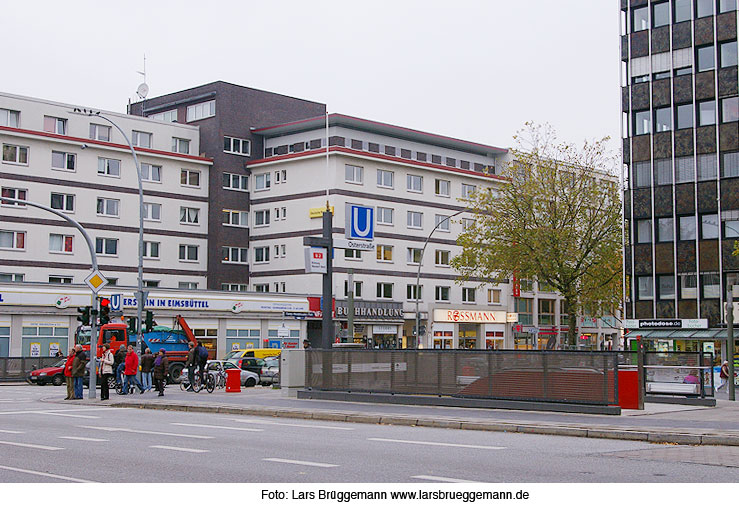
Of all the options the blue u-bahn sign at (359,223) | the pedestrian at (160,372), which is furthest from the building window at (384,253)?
the blue u-bahn sign at (359,223)

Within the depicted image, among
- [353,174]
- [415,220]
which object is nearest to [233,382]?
[353,174]

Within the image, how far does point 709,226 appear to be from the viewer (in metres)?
53.8

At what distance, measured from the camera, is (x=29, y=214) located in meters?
61.6

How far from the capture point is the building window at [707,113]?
5388cm

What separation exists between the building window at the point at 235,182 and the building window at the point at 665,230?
31180 millimetres

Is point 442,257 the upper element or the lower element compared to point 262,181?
lower

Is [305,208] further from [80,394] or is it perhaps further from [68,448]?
[68,448]

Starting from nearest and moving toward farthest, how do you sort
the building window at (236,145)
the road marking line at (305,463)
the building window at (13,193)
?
the road marking line at (305,463)
the building window at (13,193)
the building window at (236,145)

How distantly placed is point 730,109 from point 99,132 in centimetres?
3991

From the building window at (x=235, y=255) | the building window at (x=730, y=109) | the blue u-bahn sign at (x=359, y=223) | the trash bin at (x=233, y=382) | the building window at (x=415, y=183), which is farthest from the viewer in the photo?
the building window at (x=415, y=183)

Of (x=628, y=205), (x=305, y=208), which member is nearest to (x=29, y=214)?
(x=305, y=208)

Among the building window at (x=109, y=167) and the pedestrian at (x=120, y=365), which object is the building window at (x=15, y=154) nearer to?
the building window at (x=109, y=167)

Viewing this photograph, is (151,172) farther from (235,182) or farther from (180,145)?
(235,182)

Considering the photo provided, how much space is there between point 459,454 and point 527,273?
39942 mm
